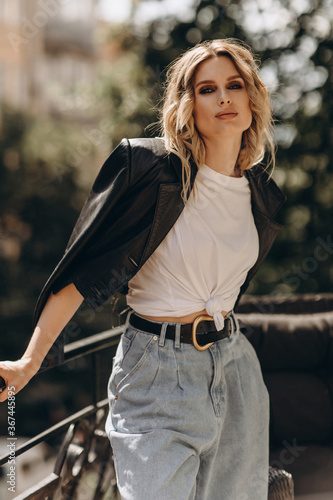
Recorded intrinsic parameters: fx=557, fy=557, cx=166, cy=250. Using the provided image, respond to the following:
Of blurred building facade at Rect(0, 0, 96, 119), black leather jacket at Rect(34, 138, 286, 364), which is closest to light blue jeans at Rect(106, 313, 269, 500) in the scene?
black leather jacket at Rect(34, 138, 286, 364)

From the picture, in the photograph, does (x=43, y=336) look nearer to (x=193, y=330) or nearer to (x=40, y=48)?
(x=193, y=330)

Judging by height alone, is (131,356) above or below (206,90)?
below

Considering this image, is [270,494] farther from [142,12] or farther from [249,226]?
[142,12]

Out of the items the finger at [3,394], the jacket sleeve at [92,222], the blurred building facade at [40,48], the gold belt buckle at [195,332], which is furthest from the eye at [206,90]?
the blurred building facade at [40,48]

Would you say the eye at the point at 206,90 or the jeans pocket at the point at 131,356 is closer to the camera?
the jeans pocket at the point at 131,356

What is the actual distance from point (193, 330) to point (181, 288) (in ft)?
0.42

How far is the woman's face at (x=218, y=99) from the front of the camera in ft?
5.65

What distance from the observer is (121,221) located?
161cm

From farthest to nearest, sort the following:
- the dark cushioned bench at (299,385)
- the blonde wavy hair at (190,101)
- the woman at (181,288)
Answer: the dark cushioned bench at (299,385), the blonde wavy hair at (190,101), the woman at (181,288)

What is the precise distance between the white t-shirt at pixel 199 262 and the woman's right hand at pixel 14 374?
38cm

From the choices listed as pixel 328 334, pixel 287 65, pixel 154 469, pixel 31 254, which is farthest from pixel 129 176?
pixel 31 254

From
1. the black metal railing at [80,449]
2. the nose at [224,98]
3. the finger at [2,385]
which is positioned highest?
the nose at [224,98]

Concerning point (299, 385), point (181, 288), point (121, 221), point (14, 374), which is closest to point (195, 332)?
point (181, 288)

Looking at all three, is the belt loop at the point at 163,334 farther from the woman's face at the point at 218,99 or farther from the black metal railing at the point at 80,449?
the woman's face at the point at 218,99
